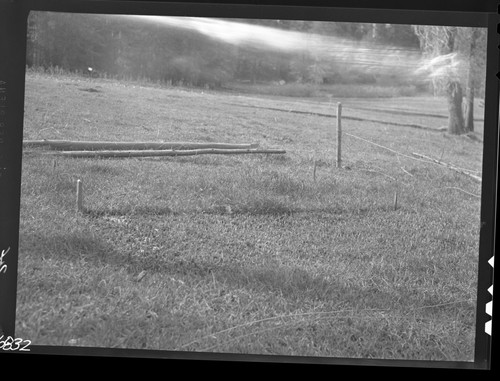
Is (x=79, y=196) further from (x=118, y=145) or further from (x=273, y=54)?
(x=273, y=54)

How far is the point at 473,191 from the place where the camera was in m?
3.04

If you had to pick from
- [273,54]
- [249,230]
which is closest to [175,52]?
[273,54]


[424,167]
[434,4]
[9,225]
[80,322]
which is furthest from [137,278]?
[434,4]

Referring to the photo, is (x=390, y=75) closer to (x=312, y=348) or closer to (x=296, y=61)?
(x=296, y=61)

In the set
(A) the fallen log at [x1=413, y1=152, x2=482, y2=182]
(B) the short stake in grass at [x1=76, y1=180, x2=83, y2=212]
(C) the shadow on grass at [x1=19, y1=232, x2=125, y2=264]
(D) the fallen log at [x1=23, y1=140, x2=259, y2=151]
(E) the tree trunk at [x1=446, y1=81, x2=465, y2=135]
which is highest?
(E) the tree trunk at [x1=446, y1=81, x2=465, y2=135]

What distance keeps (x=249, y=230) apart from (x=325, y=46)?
3.46 ft

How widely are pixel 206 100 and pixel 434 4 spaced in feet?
4.25

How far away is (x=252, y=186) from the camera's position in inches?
123

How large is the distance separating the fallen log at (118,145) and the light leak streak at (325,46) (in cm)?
55

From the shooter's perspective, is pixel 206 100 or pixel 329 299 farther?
pixel 206 100

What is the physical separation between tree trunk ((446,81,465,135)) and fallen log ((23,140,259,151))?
1.05m

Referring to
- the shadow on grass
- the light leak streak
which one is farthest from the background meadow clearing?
the light leak streak

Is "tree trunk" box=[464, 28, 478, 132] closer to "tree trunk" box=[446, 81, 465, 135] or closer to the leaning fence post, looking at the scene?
"tree trunk" box=[446, 81, 465, 135]

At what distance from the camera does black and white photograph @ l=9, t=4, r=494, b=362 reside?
9.62 feet
